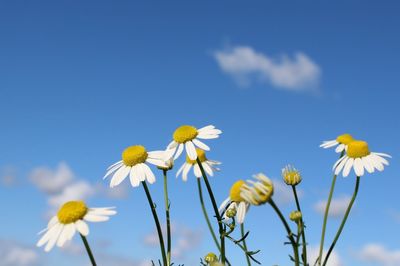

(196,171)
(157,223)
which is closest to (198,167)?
(196,171)

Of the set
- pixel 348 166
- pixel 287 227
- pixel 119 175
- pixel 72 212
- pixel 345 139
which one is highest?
pixel 345 139

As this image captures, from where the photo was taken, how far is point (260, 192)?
3795 millimetres

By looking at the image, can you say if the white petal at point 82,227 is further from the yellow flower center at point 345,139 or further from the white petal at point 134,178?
the yellow flower center at point 345,139

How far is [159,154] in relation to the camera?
603cm

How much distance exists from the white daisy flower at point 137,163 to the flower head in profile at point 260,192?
1905 millimetres

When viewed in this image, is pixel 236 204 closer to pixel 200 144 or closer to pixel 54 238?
pixel 200 144

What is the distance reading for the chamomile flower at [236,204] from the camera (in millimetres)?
4698

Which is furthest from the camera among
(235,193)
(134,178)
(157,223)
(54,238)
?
(134,178)

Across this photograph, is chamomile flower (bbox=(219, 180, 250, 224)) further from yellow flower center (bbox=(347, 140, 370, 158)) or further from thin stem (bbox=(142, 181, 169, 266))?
yellow flower center (bbox=(347, 140, 370, 158))

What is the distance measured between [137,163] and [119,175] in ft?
0.90

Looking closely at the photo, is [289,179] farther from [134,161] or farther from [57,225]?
[57,225]

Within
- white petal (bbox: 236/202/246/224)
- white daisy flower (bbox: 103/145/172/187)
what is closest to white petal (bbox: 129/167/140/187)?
white daisy flower (bbox: 103/145/172/187)

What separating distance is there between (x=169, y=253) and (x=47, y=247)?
187 cm

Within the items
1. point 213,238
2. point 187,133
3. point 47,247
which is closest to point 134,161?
point 187,133
